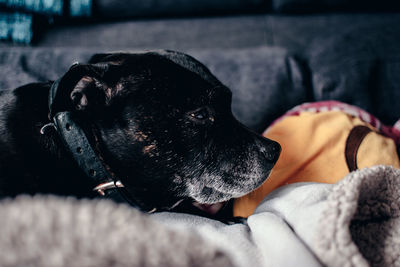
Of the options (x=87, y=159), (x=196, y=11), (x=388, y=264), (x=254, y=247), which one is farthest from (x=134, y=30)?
(x=388, y=264)

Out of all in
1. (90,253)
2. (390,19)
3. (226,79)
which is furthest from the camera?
(390,19)

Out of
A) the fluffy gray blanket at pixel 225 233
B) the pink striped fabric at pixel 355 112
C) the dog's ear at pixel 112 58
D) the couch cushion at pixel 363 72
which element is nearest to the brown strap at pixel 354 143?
the pink striped fabric at pixel 355 112

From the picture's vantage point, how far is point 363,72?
1486 millimetres

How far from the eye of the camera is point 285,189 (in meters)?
0.91

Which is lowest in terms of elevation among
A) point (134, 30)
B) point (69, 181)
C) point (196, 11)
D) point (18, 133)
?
point (69, 181)

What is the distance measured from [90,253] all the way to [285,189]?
66 centimetres

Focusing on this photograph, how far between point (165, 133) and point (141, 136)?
79 millimetres

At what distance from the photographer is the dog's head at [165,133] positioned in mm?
977

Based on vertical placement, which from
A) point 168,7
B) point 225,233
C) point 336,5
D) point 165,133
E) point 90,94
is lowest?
point 225,233

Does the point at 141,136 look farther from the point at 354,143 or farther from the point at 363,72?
the point at 363,72

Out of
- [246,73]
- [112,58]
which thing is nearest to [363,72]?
[246,73]

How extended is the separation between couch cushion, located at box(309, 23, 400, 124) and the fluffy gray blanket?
2.79 feet

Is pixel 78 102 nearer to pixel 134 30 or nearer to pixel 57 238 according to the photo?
pixel 57 238

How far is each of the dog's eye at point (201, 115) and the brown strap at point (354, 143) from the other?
1.63 feet
